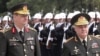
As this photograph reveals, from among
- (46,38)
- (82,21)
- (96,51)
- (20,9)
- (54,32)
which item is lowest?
(46,38)

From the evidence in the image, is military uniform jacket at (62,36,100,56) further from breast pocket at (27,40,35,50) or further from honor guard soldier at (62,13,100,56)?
breast pocket at (27,40,35,50)

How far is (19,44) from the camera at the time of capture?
7.59m

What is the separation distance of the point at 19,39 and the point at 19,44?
3.3 inches

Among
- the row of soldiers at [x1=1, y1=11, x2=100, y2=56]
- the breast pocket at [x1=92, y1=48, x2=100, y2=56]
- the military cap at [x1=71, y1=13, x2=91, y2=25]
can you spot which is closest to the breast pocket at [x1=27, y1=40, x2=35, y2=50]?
the military cap at [x1=71, y1=13, x2=91, y2=25]

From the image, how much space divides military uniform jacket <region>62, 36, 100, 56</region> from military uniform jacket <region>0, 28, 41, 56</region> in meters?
0.75

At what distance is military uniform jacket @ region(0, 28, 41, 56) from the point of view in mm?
7477

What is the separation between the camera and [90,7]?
24375 mm

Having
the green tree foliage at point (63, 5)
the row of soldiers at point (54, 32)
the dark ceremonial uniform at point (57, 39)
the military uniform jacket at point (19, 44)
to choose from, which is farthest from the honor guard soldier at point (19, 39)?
the green tree foliage at point (63, 5)

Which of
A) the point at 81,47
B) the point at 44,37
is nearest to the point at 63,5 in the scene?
the point at 44,37

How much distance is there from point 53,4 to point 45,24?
9.71 m

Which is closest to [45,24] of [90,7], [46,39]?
[46,39]

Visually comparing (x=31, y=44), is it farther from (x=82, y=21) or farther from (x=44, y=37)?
(x=44, y=37)

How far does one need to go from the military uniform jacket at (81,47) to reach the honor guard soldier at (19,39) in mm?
756

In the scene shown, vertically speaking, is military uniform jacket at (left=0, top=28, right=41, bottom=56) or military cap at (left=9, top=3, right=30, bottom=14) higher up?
military cap at (left=9, top=3, right=30, bottom=14)
